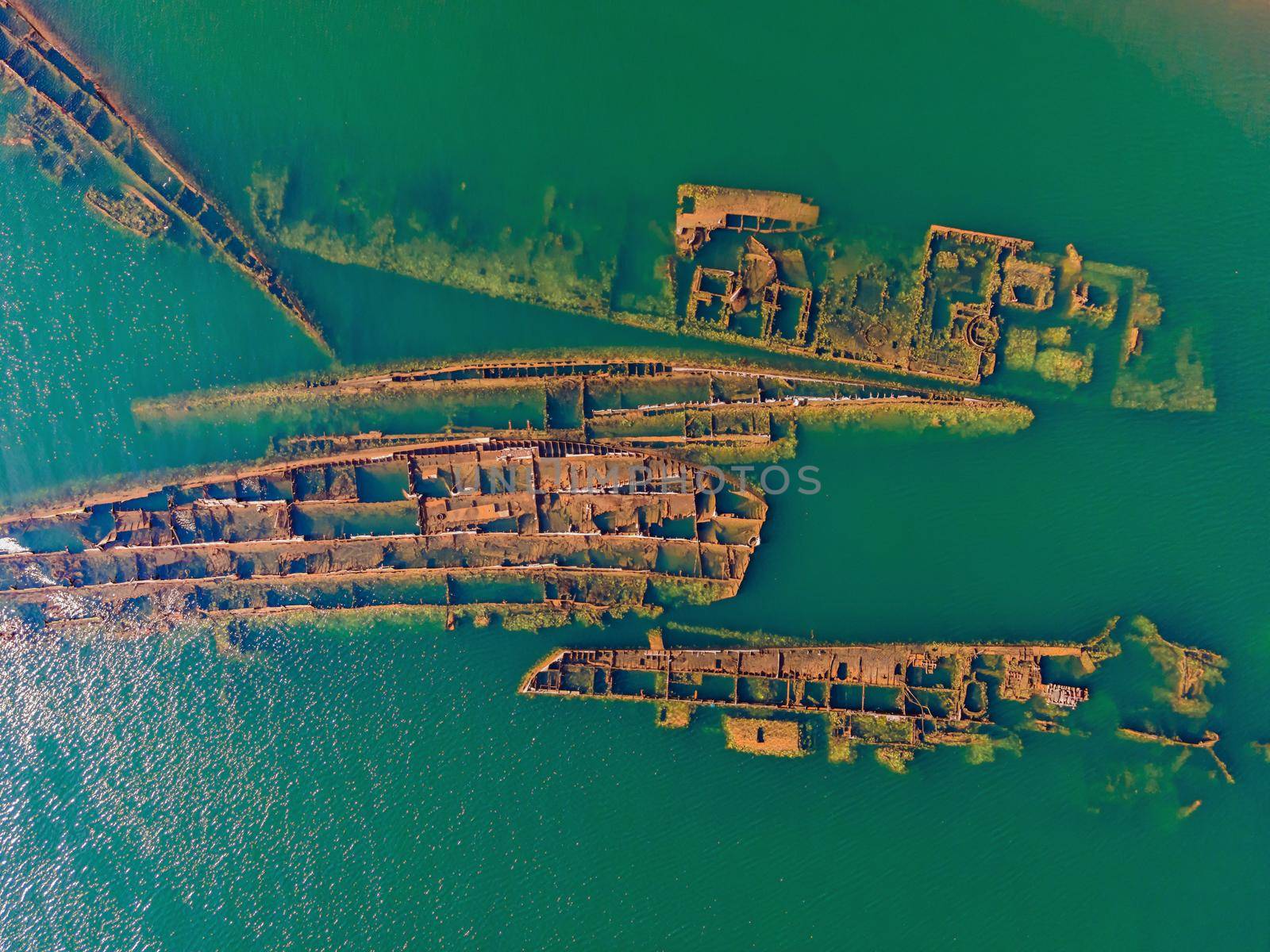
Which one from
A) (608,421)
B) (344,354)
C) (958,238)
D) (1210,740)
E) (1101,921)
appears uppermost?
(958,238)

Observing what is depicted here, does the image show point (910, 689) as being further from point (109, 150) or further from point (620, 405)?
point (109, 150)

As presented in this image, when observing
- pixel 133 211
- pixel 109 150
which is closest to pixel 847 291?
pixel 133 211

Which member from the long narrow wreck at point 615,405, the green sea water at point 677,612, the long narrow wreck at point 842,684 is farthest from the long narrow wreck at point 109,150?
the long narrow wreck at point 842,684

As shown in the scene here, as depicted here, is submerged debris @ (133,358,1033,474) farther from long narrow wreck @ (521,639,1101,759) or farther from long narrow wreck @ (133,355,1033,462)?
long narrow wreck @ (521,639,1101,759)

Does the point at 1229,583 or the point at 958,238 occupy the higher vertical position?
the point at 958,238

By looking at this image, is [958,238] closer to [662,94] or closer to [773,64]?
[773,64]

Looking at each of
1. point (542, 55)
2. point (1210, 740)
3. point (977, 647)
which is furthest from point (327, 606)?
point (1210, 740)

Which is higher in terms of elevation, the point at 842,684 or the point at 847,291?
the point at 847,291
